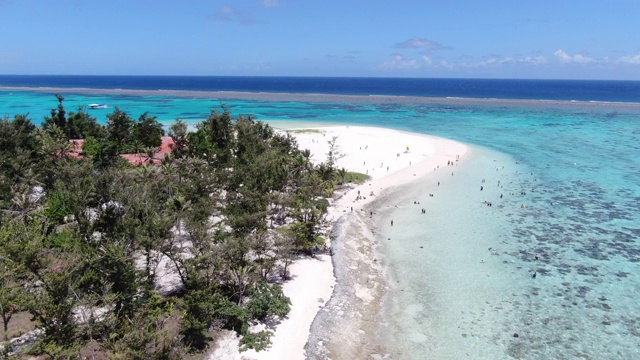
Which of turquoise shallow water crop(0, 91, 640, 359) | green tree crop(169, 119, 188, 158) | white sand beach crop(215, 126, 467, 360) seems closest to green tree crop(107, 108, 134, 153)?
green tree crop(169, 119, 188, 158)

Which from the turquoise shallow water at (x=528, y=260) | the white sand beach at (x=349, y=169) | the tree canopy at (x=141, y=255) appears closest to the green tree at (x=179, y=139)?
the tree canopy at (x=141, y=255)

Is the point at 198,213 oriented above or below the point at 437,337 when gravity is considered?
above

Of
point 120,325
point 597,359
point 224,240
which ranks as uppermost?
point 224,240

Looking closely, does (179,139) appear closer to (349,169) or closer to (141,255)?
(349,169)

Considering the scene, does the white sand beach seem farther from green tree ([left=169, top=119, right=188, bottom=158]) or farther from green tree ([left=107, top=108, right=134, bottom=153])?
green tree ([left=107, top=108, right=134, bottom=153])

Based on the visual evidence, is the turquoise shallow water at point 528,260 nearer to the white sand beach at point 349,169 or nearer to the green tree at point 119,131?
the white sand beach at point 349,169

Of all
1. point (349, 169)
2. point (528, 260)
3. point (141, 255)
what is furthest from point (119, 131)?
point (528, 260)

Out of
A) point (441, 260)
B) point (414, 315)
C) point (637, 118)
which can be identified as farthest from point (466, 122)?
point (414, 315)

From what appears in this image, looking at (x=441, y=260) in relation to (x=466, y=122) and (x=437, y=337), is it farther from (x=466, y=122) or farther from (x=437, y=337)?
(x=466, y=122)
